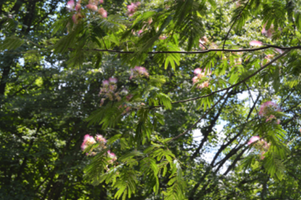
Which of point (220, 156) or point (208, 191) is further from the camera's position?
point (220, 156)

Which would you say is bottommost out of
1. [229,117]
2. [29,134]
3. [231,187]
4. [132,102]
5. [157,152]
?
[157,152]

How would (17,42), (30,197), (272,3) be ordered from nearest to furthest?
(17,42)
(272,3)
(30,197)

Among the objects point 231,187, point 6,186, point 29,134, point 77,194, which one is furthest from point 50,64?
point 231,187

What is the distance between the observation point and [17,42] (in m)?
1.99

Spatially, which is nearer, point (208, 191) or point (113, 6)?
point (208, 191)

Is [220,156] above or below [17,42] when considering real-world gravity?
above

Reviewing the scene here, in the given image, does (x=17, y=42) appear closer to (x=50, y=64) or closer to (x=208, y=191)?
(x=50, y=64)

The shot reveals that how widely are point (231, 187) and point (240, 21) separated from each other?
540cm

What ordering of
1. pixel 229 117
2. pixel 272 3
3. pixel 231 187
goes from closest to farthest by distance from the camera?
1. pixel 272 3
2. pixel 231 187
3. pixel 229 117

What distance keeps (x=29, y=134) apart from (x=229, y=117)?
566cm

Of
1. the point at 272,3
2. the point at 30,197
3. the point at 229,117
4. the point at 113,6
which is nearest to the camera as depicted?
the point at 272,3

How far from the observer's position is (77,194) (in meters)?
7.99

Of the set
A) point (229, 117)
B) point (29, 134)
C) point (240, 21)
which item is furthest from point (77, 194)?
point (240, 21)

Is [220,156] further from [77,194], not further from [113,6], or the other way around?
[113,6]
